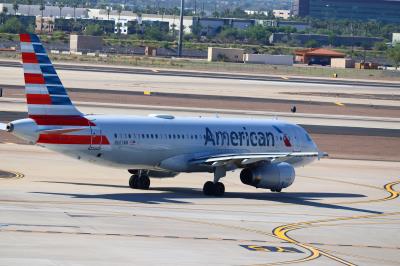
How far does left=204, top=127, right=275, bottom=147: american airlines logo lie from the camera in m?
60.1

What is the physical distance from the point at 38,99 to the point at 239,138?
13.3m

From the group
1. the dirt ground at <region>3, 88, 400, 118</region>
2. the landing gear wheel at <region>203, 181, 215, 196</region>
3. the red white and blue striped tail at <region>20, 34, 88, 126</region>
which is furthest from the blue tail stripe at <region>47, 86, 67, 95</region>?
the dirt ground at <region>3, 88, 400, 118</region>

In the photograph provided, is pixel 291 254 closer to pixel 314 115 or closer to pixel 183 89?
pixel 314 115

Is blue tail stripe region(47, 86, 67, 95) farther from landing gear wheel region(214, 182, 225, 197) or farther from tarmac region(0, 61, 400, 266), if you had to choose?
landing gear wheel region(214, 182, 225, 197)

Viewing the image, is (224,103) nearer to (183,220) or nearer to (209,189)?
(209,189)

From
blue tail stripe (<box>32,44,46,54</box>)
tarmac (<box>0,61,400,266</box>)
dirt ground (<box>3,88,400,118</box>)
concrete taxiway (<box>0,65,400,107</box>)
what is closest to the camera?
tarmac (<box>0,61,400,266</box>)

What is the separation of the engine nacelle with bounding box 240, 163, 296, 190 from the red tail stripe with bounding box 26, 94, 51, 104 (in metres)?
11.7

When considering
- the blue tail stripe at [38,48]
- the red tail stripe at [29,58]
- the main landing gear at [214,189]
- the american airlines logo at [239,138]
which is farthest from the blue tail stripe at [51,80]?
the american airlines logo at [239,138]

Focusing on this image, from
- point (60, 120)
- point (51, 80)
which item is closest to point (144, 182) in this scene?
point (60, 120)

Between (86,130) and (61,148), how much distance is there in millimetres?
1576

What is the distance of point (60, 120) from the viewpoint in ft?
173

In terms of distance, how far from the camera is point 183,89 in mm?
139625

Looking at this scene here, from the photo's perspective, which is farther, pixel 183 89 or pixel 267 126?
pixel 183 89

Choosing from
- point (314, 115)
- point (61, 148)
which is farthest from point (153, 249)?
point (314, 115)
